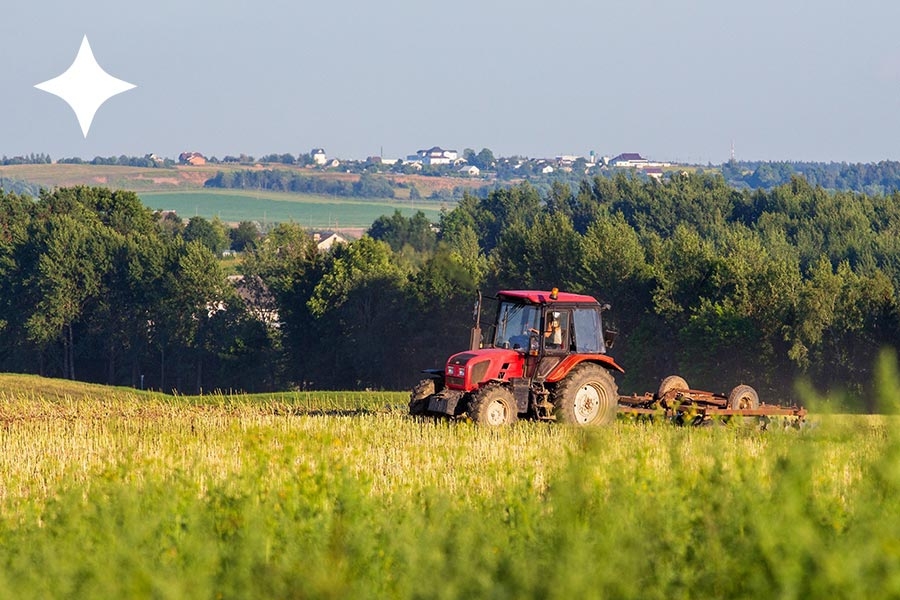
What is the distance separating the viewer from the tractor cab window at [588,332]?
1977 cm

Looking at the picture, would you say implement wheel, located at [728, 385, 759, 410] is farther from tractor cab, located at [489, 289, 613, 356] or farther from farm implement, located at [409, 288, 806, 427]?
tractor cab, located at [489, 289, 613, 356]

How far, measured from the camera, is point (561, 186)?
135250 millimetres

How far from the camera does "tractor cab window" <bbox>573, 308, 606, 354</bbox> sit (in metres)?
19.8

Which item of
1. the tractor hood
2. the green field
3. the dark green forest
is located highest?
the green field

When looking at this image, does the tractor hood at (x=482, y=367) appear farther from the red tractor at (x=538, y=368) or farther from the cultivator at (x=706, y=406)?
the cultivator at (x=706, y=406)

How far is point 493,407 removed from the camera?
18875mm

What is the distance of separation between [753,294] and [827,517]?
46858 mm

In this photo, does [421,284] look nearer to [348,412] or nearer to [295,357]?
[295,357]

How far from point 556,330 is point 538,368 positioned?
63cm

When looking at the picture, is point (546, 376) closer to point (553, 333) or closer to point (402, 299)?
point (553, 333)

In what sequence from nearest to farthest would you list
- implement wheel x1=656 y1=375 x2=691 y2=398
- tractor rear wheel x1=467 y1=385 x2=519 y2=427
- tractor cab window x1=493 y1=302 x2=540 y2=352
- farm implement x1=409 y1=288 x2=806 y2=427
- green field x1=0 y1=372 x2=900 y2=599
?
1. green field x1=0 y1=372 x2=900 y2=599
2. tractor rear wheel x1=467 y1=385 x2=519 y2=427
3. farm implement x1=409 y1=288 x2=806 y2=427
4. tractor cab window x1=493 y1=302 x2=540 y2=352
5. implement wheel x1=656 y1=375 x2=691 y2=398

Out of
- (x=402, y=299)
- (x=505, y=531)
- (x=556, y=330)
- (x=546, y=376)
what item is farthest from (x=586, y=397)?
(x=402, y=299)

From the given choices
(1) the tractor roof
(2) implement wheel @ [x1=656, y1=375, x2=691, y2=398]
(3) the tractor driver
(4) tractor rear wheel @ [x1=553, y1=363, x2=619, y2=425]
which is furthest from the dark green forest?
(3) the tractor driver

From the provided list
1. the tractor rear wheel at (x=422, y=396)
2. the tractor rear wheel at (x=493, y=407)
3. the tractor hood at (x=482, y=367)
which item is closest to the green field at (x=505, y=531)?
the tractor rear wheel at (x=493, y=407)
